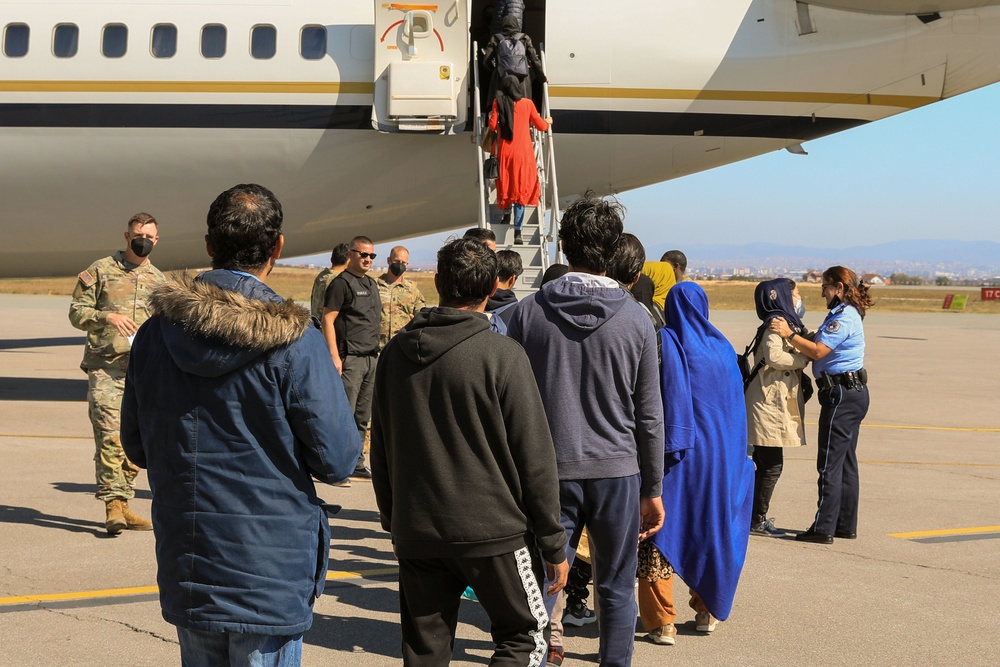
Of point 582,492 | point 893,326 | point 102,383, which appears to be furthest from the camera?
point 893,326

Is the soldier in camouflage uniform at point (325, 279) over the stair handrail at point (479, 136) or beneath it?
beneath

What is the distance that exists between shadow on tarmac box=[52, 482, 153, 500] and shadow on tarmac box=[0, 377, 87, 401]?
5.82 m

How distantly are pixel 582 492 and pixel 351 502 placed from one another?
457 cm

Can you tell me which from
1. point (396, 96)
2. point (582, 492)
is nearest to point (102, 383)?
point (582, 492)

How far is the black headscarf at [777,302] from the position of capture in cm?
742

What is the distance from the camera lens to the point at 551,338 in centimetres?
427

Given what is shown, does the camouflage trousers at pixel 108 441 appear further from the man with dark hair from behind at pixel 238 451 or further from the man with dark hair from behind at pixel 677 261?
the man with dark hair from behind at pixel 238 451

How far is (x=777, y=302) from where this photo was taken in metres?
7.42

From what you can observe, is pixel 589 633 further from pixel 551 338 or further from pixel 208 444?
pixel 208 444

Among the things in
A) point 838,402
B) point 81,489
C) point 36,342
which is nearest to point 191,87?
point 81,489

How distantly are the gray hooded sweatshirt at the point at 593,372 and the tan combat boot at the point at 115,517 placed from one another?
4195mm

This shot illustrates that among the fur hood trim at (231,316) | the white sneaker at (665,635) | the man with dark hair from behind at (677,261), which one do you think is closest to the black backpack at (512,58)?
the man with dark hair from behind at (677,261)

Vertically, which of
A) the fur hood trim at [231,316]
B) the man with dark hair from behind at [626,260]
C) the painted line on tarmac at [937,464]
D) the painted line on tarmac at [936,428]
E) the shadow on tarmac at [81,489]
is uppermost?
the man with dark hair from behind at [626,260]

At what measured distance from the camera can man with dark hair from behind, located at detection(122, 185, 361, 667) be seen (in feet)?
9.91
